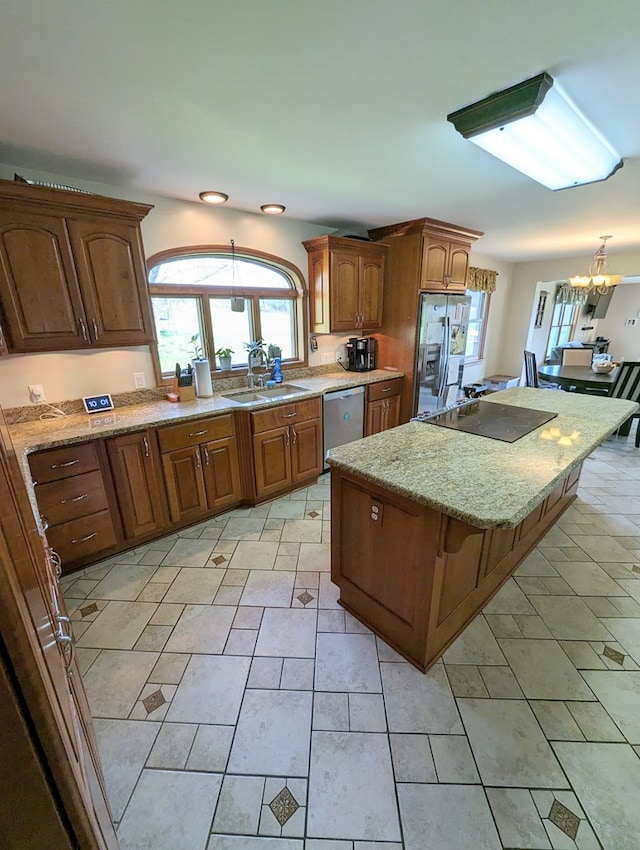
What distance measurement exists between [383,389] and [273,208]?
195 centimetres

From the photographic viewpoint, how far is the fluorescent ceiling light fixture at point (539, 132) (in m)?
1.40

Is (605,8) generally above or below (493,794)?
above

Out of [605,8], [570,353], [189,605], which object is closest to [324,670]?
[189,605]

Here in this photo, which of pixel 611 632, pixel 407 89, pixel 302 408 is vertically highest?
pixel 407 89

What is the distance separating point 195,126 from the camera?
1.65 m

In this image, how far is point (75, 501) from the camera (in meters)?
2.12

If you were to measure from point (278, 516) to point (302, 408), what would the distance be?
93 cm

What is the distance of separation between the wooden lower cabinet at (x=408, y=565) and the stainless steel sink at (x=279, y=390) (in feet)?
5.63

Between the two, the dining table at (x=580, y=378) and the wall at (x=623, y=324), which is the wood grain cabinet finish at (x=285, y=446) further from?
the wall at (x=623, y=324)

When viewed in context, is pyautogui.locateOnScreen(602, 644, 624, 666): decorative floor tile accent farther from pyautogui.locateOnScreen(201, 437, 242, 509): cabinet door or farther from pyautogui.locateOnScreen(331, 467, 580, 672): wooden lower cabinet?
pyautogui.locateOnScreen(201, 437, 242, 509): cabinet door

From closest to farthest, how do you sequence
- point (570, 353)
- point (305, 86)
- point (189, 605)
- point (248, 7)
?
point (248, 7), point (305, 86), point (189, 605), point (570, 353)

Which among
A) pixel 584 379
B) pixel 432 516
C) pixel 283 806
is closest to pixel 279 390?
pixel 432 516

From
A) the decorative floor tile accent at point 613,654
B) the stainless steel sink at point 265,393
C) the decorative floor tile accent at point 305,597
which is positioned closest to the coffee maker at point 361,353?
the stainless steel sink at point 265,393

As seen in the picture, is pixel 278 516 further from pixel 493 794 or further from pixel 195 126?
pixel 195 126
